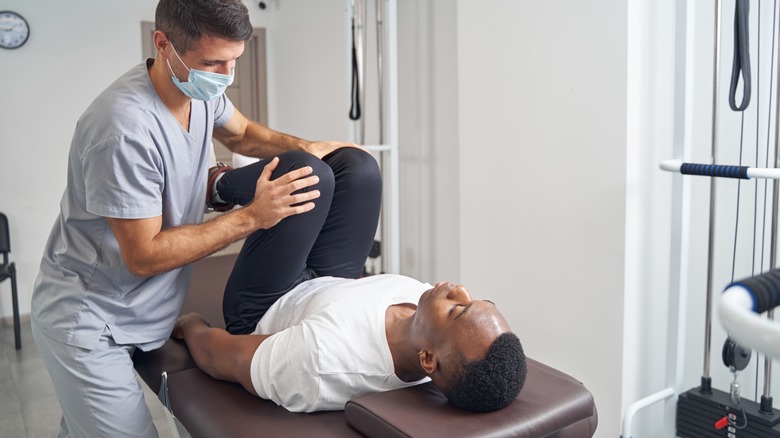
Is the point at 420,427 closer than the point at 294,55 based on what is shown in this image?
Yes

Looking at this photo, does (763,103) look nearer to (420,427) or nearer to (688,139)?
(688,139)

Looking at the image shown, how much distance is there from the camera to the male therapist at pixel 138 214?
1.45 metres

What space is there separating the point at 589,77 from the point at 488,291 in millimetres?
898

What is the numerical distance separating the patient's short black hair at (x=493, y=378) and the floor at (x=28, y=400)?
1516 mm

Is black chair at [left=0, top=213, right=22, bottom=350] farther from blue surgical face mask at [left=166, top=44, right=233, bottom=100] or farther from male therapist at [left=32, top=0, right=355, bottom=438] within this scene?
blue surgical face mask at [left=166, top=44, right=233, bottom=100]

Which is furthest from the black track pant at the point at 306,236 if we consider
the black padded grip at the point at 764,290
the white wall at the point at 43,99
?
the white wall at the point at 43,99

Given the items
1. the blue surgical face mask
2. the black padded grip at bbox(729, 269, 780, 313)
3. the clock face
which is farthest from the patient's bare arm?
the clock face

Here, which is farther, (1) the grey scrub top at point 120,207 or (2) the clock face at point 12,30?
(2) the clock face at point 12,30

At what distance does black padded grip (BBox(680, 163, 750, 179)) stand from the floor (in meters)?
1.87

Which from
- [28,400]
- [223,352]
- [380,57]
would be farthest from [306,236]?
[28,400]

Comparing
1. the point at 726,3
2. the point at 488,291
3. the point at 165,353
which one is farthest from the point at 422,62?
the point at 165,353

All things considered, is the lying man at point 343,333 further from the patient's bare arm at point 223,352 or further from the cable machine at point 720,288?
the cable machine at point 720,288

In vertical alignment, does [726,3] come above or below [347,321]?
above

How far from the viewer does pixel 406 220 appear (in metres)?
3.62
